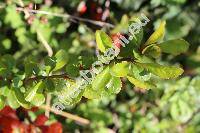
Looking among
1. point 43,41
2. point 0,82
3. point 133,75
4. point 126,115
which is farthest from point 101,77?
point 126,115

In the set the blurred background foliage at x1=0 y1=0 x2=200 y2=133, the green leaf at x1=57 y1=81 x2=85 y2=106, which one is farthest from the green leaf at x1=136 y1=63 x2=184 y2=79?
the blurred background foliage at x1=0 y1=0 x2=200 y2=133

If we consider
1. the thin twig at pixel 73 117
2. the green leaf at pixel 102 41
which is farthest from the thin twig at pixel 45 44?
the green leaf at pixel 102 41

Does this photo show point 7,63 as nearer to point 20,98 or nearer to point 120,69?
point 20,98

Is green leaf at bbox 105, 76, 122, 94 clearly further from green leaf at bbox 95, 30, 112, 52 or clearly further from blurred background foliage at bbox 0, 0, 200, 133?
blurred background foliage at bbox 0, 0, 200, 133

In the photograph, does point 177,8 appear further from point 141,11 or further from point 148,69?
point 148,69

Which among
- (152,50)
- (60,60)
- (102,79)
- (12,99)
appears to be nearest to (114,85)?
(102,79)
